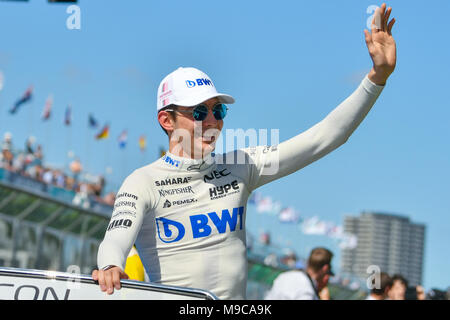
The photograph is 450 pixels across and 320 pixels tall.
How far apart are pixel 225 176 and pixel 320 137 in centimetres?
46

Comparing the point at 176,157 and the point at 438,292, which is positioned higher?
the point at 176,157

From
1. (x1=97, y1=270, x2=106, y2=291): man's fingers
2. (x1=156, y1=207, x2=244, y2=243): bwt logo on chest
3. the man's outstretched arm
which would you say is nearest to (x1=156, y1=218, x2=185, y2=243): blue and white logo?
(x1=156, y1=207, x2=244, y2=243): bwt logo on chest

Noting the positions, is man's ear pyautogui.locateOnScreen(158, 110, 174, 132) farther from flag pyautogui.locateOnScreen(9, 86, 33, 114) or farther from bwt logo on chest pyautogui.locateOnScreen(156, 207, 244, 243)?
flag pyautogui.locateOnScreen(9, 86, 33, 114)

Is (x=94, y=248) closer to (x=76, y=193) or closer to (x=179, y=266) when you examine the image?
(x=76, y=193)

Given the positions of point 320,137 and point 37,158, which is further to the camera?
point 37,158

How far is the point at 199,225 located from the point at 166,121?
0.56 meters

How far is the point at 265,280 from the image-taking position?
3750 centimetres

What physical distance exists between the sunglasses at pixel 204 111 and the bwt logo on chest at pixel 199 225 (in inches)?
17.1

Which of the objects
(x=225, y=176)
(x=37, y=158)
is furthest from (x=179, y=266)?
(x=37, y=158)

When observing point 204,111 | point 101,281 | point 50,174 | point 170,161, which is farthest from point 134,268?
point 50,174

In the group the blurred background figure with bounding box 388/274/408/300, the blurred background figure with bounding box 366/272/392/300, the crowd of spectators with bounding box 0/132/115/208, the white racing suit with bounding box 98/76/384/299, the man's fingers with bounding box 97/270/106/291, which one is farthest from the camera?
the crowd of spectators with bounding box 0/132/115/208

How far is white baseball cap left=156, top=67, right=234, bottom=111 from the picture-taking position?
3.73 meters
